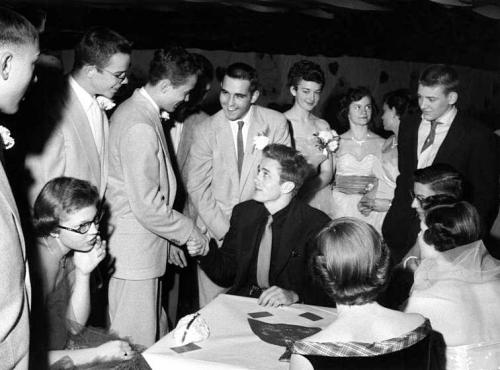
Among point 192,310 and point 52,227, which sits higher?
point 52,227

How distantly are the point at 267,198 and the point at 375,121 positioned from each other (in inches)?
99.7

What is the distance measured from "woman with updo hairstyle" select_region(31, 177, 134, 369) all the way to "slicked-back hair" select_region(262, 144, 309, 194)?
1.10m

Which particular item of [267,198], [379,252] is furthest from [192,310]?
[379,252]

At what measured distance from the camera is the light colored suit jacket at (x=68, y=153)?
3471mm

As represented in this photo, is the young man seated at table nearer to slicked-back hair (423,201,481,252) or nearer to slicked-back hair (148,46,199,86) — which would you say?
slicked-back hair (148,46,199,86)

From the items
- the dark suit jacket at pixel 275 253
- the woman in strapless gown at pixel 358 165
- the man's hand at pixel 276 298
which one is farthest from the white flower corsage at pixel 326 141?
the man's hand at pixel 276 298

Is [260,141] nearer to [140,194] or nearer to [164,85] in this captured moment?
[164,85]

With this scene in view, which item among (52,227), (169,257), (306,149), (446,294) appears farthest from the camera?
(306,149)

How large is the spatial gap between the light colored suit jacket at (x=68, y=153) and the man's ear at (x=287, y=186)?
1088 mm

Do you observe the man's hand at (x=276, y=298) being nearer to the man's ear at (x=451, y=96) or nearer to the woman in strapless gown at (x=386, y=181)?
the man's ear at (x=451, y=96)

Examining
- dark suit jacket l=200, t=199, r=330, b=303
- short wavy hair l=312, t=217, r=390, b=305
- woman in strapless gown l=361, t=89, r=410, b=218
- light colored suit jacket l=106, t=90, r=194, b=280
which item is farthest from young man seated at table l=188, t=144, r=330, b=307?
woman in strapless gown l=361, t=89, r=410, b=218

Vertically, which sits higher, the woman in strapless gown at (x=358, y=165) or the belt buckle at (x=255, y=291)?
the woman in strapless gown at (x=358, y=165)

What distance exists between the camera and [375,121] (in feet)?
19.4

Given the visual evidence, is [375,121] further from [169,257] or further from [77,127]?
[77,127]
